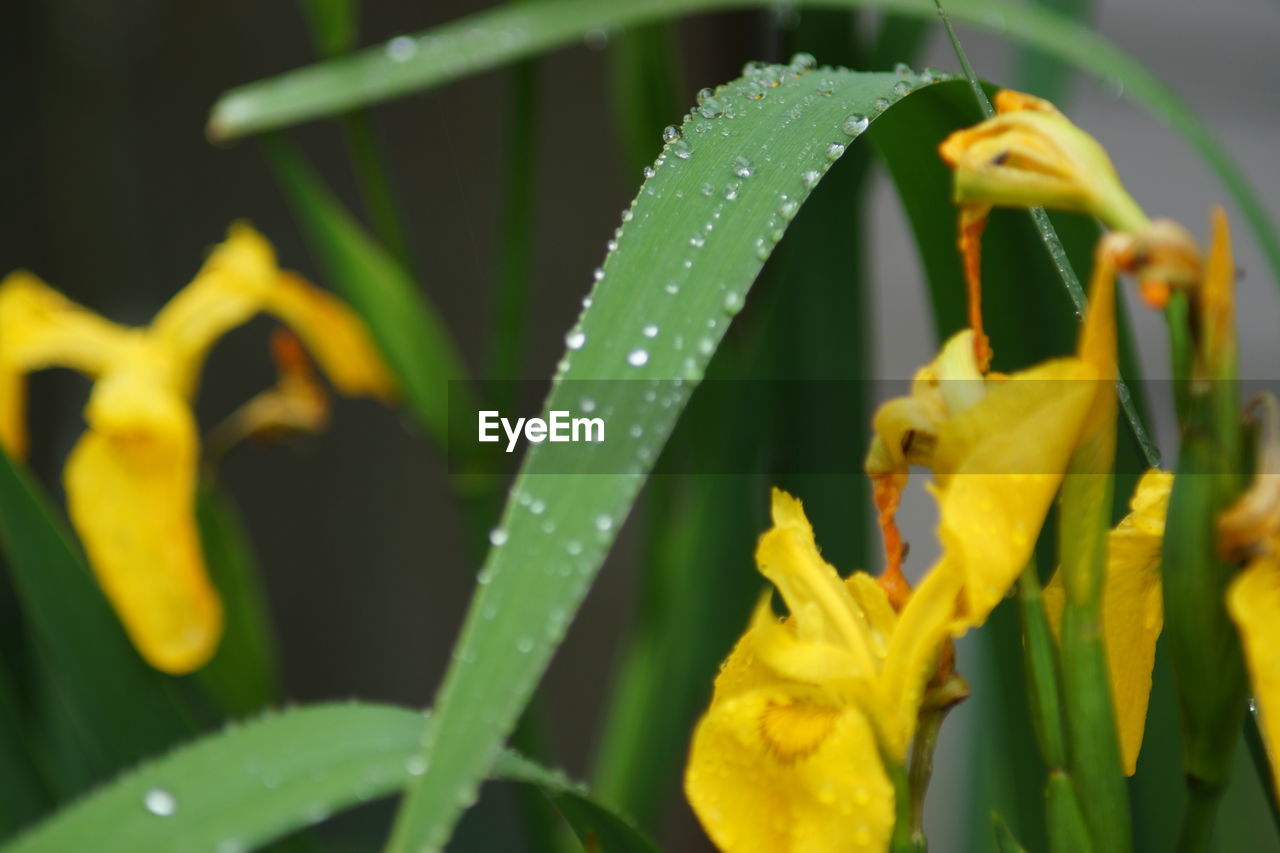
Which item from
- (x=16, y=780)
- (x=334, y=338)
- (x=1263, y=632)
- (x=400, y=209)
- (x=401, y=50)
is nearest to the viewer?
(x=1263, y=632)

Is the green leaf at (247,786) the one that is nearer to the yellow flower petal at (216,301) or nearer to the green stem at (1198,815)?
the green stem at (1198,815)

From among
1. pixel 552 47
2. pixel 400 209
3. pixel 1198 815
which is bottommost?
pixel 1198 815

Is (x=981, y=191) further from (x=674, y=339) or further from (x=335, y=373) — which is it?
(x=335, y=373)

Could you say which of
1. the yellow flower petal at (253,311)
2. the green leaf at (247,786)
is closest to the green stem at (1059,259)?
the green leaf at (247,786)

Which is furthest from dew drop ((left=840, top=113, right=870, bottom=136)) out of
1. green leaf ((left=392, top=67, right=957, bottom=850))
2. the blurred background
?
the blurred background

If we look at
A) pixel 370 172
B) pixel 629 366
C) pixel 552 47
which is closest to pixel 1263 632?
pixel 629 366

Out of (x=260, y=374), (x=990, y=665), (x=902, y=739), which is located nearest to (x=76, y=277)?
(x=260, y=374)

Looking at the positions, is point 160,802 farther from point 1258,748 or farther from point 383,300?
point 383,300
